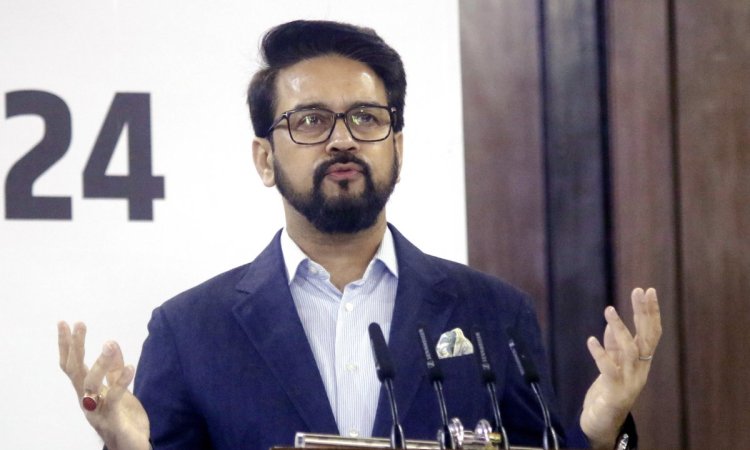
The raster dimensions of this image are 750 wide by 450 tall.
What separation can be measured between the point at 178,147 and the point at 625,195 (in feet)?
3.60

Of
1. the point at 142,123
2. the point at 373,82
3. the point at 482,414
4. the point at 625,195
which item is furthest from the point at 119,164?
the point at 625,195

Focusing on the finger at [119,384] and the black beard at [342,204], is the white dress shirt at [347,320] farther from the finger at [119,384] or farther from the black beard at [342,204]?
the finger at [119,384]

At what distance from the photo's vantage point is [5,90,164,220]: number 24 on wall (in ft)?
8.52

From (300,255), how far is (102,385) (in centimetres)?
59

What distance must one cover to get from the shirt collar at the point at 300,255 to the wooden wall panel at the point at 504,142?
427 millimetres

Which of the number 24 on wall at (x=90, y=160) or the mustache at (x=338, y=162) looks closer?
the mustache at (x=338, y=162)

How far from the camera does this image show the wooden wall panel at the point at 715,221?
2.83m

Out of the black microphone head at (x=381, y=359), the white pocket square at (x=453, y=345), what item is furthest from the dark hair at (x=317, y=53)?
the black microphone head at (x=381, y=359)

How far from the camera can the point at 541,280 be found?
284cm

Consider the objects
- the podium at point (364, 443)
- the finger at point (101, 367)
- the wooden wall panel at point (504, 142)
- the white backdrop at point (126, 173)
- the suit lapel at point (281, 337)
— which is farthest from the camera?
the wooden wall panel at point (504, 142)

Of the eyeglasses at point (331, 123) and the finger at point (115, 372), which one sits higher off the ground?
the eyeglasses at point (331, 123)

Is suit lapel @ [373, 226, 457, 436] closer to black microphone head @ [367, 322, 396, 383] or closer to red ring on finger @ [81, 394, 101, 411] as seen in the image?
black microphone head @ [367, 322, 396, 383]

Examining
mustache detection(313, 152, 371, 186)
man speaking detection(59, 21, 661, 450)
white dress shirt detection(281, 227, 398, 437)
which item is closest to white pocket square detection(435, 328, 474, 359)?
man speaking detection(59, 21, 661, 450)

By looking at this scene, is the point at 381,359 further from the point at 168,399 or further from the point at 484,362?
the point at 168,399
